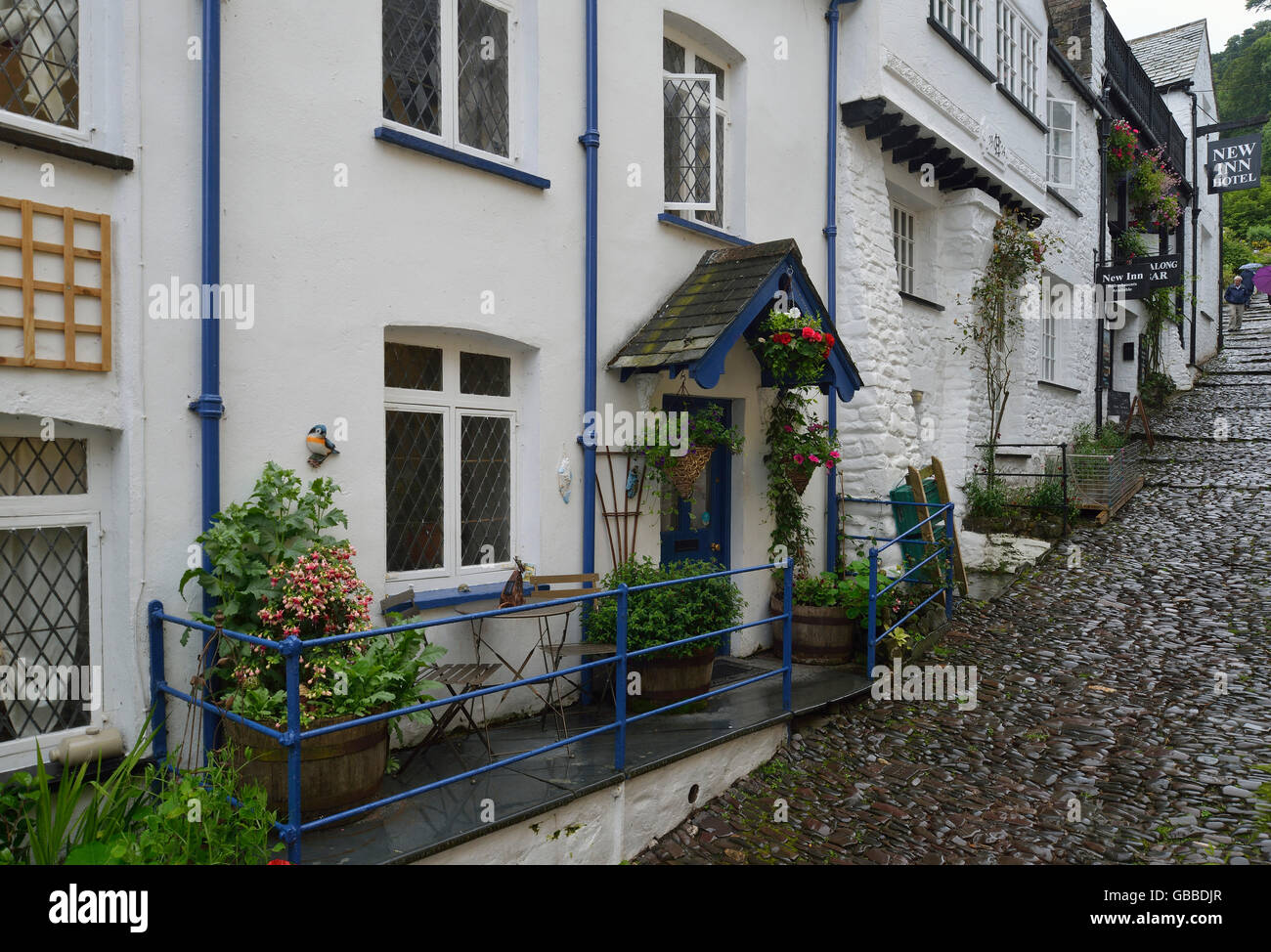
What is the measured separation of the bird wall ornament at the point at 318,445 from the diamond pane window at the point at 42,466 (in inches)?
41.8

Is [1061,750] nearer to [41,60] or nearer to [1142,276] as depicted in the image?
[41,60]

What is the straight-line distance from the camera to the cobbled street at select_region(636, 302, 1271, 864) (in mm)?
5062

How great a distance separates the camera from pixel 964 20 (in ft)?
37.2

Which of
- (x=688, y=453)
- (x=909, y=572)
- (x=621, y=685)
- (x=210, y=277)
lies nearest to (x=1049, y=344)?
(x=909, y=572)

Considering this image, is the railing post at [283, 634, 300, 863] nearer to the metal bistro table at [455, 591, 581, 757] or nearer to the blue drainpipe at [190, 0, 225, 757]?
the blue drainpipe at [190, 0, 225, 757]

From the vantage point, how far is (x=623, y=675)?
16.3 feet

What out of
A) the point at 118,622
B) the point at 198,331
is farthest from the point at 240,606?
the point at 198,331

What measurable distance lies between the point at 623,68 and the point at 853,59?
3.56 metres

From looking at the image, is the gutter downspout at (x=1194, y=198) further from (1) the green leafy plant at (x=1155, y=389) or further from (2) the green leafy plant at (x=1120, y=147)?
(2) the green leafy plant at (x=1120, y=147)

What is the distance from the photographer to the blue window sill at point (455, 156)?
525 centimetres

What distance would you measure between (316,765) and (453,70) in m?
4.34

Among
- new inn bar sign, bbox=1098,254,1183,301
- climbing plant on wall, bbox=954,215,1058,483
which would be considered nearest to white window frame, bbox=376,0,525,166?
climbing plant on wall, bbox=954,215,1058,483

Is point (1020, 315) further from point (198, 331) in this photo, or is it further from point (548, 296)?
point (198, 331)

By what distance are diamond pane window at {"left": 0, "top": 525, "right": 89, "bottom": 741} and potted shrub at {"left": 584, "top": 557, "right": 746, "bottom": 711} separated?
310 cm
